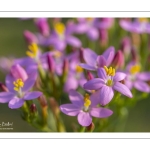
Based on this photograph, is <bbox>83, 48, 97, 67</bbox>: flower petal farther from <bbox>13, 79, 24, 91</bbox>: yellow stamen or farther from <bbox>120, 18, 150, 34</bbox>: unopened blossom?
<bbox>120, 18, 150, 34</bbox>: unopened blossom

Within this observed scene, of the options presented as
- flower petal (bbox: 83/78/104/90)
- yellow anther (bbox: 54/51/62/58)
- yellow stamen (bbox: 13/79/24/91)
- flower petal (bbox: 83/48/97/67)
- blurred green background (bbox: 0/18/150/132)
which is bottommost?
blurred green background (bbox: 0/18/150/132)

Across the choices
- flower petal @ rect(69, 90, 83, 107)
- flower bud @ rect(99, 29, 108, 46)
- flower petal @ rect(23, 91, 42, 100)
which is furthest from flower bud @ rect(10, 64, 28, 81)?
flower bud @ rect(99, 29, 108, 46)

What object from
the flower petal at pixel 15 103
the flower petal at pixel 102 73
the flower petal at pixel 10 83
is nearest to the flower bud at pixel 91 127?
the flower petal at pixel 102 73

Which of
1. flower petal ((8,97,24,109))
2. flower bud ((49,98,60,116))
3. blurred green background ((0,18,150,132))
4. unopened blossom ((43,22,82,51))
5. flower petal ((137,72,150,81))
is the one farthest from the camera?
blurred green background ((0,18,150,132))

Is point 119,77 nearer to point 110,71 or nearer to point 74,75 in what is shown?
point 110,71

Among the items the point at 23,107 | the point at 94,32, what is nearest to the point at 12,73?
the point at 23,107

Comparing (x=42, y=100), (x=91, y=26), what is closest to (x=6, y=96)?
(x=42, y=100)

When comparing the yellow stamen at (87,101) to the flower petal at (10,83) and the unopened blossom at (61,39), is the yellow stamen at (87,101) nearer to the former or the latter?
the flower petal at (10,83)
